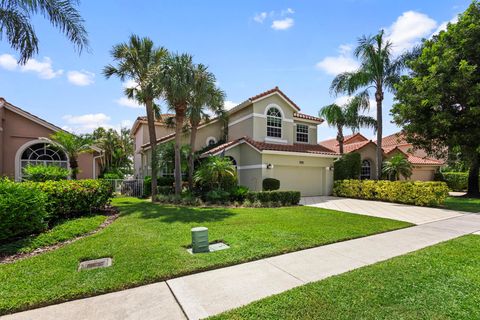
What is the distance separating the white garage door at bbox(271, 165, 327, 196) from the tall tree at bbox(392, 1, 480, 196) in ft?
24.1

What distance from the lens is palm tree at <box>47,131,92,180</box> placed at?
14.6 meters

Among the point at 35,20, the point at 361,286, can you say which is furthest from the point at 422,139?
the point at 35,20

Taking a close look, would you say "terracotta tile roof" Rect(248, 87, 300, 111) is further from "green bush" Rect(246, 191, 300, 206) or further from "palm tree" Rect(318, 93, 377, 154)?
"green bush" Rect(246, 191, 300, 206)

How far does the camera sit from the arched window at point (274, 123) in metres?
20.4

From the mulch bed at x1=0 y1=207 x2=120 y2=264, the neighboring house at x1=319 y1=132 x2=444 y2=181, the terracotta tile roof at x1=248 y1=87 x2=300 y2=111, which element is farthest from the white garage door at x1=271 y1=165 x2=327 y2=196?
the mulch bed at x1=0 y1=207 x2=120 y2=264

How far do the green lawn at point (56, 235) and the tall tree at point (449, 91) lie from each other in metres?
19.8

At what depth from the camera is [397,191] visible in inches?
635

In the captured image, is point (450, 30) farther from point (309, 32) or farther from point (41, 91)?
point (41, 91)

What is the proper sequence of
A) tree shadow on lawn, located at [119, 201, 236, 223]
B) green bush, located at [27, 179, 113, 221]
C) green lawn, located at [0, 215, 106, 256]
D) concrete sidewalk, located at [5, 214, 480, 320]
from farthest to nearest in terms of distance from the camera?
1. tree shadow on lawn, located at [119, 201, 236, 223]
2. green bush, located at [27, 179, 113, 221]
3. green lawn, located at [0, 215, 106, 256]
4. concrete sidewalk, located at [5, 214, 480, 320]

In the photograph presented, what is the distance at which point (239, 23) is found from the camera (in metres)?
11.8

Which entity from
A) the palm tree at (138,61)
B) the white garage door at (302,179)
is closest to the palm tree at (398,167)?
the white garage door at (302,179)

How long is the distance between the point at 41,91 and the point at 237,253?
46.8 feet

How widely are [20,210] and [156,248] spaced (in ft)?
13.3

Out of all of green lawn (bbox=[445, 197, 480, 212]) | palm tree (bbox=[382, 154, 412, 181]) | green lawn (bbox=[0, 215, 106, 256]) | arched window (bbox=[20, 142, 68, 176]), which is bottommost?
green lawn (bbox=[445, 197, 480, 212])
